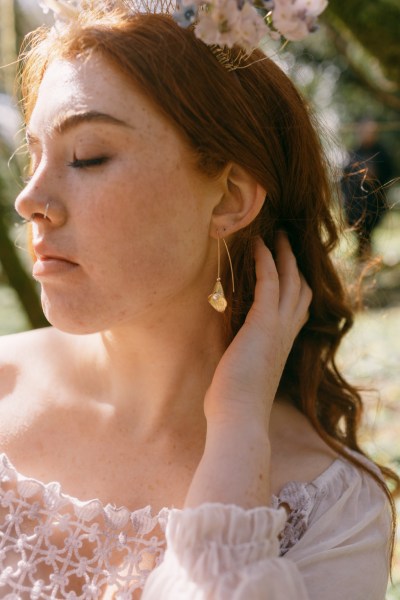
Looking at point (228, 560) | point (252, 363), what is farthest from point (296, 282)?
point (228, 560)

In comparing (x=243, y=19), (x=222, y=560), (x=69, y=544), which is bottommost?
(x=69, y=544)

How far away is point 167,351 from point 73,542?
1.85ft

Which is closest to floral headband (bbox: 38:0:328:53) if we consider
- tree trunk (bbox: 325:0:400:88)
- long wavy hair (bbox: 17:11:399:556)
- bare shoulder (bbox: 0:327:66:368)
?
long wavy hair (bbox: 17:11:399:556)

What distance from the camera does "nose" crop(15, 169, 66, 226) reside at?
1804 millimetres

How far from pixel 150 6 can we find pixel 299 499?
1.35 metres

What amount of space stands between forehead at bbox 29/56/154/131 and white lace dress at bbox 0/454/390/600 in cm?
92

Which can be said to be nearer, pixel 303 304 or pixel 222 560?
pixel 222 560

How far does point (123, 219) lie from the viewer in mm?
1825

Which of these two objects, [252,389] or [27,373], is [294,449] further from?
[27,373]

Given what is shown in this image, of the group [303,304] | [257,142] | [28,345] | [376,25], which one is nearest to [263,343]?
[303,304]

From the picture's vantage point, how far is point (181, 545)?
166 centimetres

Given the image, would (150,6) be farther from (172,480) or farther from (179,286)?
(172,480)

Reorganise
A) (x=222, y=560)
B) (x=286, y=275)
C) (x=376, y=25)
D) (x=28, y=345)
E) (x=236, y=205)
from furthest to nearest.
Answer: (x=376, y=25) → (x=28, y=345) → (x=286, y=275) → (x=236, y=205) → (x=222, y=560)

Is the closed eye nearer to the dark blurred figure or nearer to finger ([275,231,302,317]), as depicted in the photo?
finger ([275,231,302,317])
